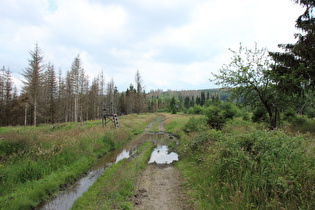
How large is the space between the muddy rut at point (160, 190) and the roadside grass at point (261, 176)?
20.4 inches

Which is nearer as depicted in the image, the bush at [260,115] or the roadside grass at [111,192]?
the roadside grass at [111,192]

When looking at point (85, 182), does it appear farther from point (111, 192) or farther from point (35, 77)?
point (35, 77)

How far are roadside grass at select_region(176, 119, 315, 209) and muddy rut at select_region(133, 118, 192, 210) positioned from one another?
0.52 metres

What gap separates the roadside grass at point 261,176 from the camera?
3543 mm

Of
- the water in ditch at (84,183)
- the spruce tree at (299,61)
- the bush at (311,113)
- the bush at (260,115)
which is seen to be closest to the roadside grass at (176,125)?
the water in ditch at (84,183)

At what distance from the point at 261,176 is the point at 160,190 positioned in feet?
11.7

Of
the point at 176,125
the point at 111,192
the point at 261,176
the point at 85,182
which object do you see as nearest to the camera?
the point at 261,176

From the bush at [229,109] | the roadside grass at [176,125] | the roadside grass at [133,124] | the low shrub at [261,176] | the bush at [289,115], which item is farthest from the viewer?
the roadside grass at [133,124]

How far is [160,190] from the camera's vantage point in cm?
611

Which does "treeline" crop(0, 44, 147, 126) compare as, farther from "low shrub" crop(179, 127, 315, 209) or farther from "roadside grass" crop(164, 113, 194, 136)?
"low shrub" crop(179, 127, 315, 209)

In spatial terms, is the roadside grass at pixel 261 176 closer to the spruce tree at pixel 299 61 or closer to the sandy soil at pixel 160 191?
the sandy soil at pixel 160 191

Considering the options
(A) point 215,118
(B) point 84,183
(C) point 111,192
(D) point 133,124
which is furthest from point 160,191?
(D) point 133,124

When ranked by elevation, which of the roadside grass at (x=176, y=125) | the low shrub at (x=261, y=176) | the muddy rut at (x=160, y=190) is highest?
the low shrub at (x=261, y=176)

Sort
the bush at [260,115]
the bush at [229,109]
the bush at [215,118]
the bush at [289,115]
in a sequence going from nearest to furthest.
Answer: the bush at [215,118]
the bush at [289,115]
the bush at [260,115]
the bush at [229,109]
